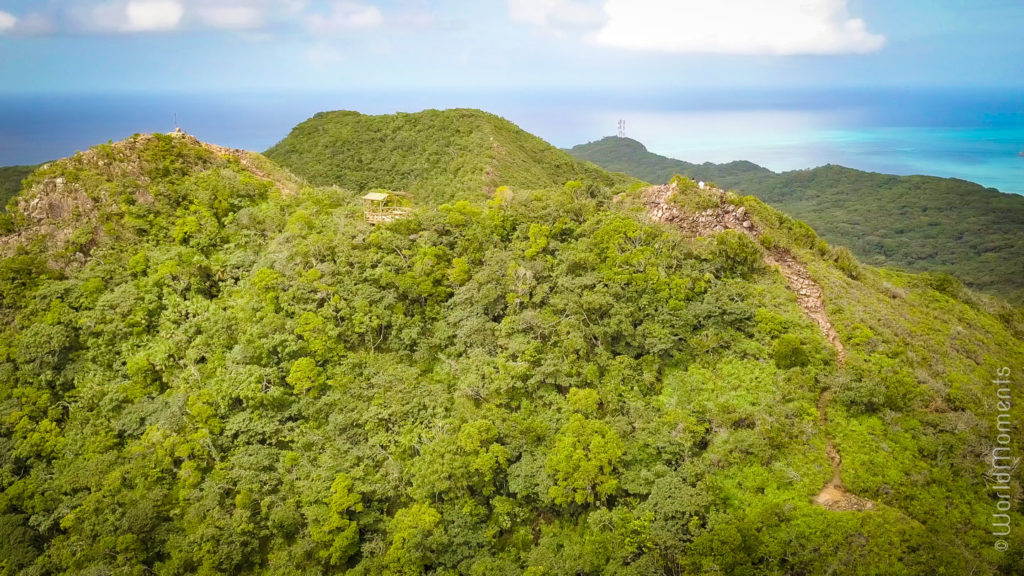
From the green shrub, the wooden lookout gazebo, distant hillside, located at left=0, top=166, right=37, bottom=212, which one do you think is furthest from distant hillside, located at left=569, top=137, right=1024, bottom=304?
distant hillside, located at left=0, top=166, right=37, bottom=212

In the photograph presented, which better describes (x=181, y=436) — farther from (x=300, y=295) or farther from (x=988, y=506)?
(x=988, y=506)

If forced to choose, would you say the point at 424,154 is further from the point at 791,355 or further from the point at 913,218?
the point at 913,218

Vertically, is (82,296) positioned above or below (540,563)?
above

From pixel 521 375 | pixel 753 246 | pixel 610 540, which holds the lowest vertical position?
pixel 610 540

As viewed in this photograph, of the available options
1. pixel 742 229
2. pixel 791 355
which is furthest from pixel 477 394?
pixel 742 229

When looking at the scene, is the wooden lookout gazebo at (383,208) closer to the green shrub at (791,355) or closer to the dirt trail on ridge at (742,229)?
the dirt trail on ridge at (742,229)

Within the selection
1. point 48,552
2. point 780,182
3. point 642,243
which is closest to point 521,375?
point 642,243

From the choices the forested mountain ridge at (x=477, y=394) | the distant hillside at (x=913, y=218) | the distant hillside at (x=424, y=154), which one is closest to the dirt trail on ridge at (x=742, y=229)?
the forested mountain ridge at (x=477, y=394)

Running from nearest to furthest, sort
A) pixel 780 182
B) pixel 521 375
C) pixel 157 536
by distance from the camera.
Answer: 1. pixel 157 536
2. pixel 521 375
3. pixel 780 182
